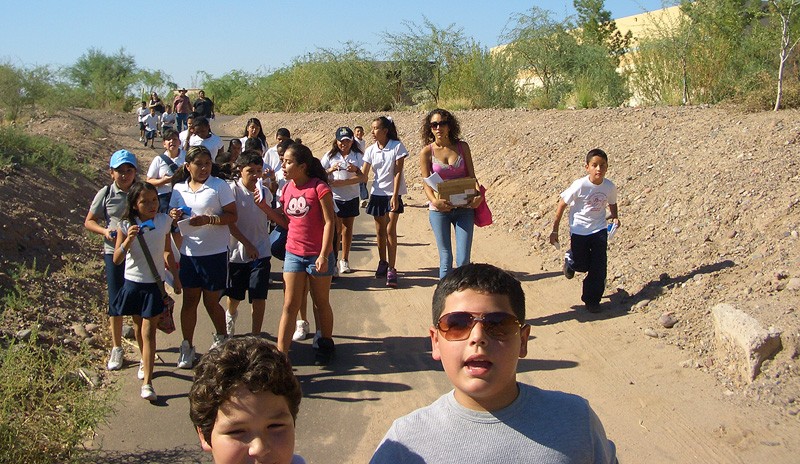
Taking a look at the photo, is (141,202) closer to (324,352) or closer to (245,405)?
(324,352)

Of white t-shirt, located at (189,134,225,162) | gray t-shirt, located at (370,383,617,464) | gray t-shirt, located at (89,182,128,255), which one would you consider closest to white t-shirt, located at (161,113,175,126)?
white t-shirt, located at (189,134,225,162)

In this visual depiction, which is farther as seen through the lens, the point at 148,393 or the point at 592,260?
the point at 592,260

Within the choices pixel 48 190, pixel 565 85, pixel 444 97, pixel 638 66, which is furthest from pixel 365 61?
pixel 48 190

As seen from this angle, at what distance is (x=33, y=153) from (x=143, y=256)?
823cm

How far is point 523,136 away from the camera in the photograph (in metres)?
15.9

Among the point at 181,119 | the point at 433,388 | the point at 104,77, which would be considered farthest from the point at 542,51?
the point at 104,77

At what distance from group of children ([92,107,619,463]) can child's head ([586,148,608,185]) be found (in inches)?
0.5

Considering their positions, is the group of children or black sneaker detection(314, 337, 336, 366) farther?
black sneaker detection(314, 337, 336, 366)

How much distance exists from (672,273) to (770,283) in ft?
4.05

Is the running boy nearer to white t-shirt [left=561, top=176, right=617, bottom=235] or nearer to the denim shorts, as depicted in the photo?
white t-shirt [left=561, top=176, right=617, bottom=235]

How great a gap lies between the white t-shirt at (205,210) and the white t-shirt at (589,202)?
3.21m

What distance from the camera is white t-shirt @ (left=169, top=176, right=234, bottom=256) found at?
6.27m

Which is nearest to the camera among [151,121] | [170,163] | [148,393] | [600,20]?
[148,393]

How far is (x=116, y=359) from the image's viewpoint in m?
6.39
